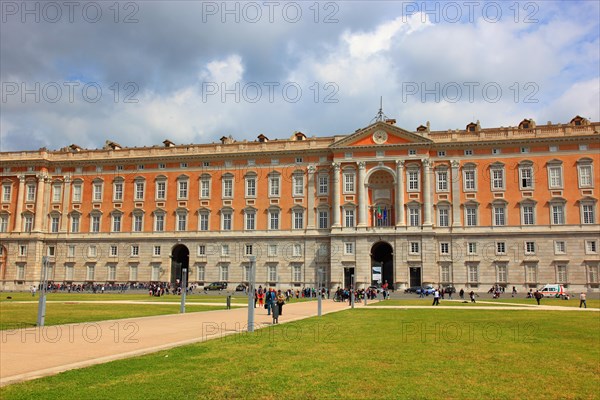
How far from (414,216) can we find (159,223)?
1353 inches

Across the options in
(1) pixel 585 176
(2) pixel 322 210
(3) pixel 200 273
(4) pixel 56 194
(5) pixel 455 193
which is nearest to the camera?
(1) pixel 585 176

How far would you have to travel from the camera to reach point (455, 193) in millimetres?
66875

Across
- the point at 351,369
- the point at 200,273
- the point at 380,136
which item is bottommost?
the point at 351,369

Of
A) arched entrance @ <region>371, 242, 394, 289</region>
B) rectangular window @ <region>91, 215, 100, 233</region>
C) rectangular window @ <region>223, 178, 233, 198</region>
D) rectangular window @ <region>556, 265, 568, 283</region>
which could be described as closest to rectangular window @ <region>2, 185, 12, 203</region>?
rectangular window @ <region>91, 215, 100, 233</region>

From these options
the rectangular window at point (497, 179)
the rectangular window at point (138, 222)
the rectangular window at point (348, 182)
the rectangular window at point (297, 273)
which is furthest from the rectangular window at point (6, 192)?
the rectangular window at point (497, 179)

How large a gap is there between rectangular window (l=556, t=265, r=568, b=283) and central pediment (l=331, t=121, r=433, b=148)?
21.3 meters

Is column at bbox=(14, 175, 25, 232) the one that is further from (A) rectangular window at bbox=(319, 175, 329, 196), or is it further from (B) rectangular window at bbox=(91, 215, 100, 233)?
(A) rectangular window at bbox=(319, 175, 329, 196)

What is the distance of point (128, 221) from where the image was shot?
7544cm

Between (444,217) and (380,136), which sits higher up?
(380,136)

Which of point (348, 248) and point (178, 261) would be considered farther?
point (178, 261)

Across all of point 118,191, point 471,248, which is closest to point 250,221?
point 118,191

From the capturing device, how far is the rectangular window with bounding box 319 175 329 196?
2768 inches

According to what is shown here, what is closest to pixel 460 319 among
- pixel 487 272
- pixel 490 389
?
pixel 490 389

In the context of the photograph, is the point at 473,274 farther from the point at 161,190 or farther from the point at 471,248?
the point at 161,190
